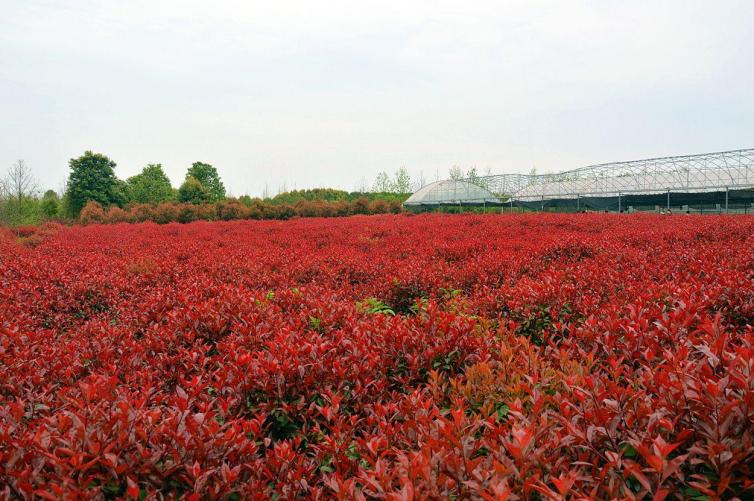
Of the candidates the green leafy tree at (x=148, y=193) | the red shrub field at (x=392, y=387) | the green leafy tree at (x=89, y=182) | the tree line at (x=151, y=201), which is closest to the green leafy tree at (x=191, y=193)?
the tree line at (x=151, y=201)

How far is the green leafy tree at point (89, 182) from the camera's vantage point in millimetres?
41219

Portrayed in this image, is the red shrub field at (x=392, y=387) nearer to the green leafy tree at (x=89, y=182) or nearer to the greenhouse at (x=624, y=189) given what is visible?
the greenhouse at (x=624, y=189)

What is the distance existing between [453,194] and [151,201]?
97.0 ft

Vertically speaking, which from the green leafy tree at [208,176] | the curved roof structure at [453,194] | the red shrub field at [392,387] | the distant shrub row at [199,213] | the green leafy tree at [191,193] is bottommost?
the red shrub field at [392,387]

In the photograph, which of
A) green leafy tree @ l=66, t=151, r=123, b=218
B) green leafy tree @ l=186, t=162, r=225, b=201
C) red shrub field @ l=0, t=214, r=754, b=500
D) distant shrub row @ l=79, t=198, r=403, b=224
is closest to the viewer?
red shrub field @ l=0, t=214, r=754, b=500

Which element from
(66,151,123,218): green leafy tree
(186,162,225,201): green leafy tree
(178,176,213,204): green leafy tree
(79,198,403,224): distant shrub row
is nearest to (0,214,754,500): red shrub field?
(79,198,403,224): distant shrub row

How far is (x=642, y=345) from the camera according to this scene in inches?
101

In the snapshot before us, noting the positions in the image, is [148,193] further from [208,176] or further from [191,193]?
[208,176]

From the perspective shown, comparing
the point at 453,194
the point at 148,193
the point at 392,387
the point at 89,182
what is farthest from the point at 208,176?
the point at 392,387

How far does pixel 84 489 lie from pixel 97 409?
0.40 metres

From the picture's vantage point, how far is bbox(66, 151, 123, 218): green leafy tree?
4122cm

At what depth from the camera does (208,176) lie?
2520 inches

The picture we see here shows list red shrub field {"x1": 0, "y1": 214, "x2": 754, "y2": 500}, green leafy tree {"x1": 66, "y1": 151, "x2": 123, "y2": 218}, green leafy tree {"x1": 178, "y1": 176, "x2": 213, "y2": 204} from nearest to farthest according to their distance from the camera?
red shrub field {"x1": 0, "y1": 214, "x2": 754, "y2": 500} < green leafy tree {"x1": 178, "y1": 176, "x2": 213, "y2": 204} < green leafy tree {"x1": 66, "y1": 151, "x2": 123, "y2": 218}

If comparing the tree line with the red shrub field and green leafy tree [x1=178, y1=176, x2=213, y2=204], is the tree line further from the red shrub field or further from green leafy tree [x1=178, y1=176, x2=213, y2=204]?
the red shrub field
